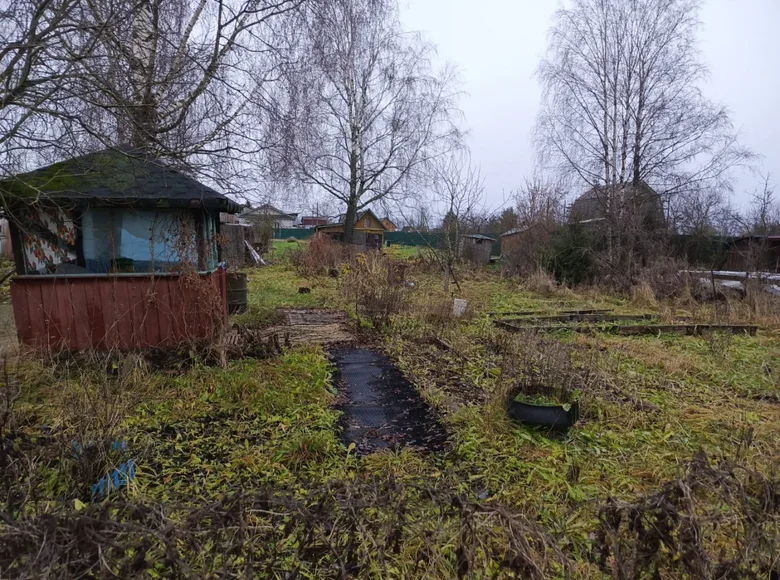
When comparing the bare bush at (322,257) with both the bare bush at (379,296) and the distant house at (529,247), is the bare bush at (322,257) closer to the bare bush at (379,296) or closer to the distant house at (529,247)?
the distant house at (529,247)

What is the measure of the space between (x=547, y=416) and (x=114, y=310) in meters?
5.13

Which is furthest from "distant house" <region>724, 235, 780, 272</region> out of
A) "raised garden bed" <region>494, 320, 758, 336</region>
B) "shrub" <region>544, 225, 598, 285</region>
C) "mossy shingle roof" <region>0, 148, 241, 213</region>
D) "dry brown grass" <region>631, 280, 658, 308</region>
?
"mossy shingle roof" <region>0, 148, 241, 213</region>

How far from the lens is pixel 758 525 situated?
4.98 feet

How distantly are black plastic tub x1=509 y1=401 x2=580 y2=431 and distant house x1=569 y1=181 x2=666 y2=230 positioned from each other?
40.7 ft

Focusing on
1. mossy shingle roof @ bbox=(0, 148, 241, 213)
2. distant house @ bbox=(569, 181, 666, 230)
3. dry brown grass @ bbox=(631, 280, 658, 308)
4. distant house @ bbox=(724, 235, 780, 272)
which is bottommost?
dry brown grass @ bbox=(631, 280, 658, 308)

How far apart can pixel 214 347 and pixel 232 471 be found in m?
2.49

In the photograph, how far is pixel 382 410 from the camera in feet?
14.9


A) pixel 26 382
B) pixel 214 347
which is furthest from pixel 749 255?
pixel 26 382

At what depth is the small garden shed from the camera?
5.34 m

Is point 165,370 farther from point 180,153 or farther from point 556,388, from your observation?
point 556,388

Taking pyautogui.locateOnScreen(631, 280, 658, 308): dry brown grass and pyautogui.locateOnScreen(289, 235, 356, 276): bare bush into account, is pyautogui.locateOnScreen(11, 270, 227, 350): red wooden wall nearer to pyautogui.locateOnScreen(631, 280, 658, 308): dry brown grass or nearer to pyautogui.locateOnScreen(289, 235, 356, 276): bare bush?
pyautogui.locateOnScreen(631, 280, 658, 308): dry brown grass

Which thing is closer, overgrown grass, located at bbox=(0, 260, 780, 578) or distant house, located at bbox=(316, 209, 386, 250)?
overgrown grass, located at bbox=(0, 260, 780, 578)

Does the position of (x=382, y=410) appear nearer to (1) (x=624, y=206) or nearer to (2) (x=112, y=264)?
(2) (x=112, y=264)

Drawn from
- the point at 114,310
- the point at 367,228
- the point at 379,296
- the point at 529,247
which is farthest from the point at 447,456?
the point at 367,228
